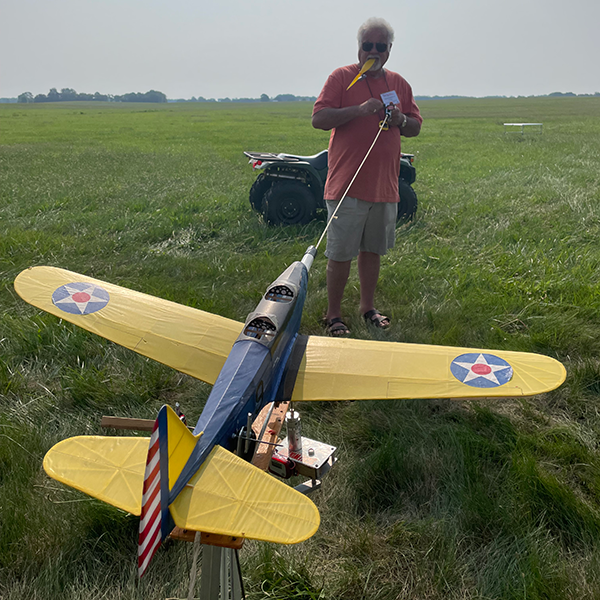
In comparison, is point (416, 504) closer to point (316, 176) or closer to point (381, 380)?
point (381, 380)

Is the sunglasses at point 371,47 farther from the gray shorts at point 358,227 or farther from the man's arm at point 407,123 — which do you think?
the gray shorts at point 358,227

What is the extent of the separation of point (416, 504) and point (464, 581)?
1.55 ft

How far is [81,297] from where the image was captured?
3580 mm

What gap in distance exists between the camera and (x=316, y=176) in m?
7.26

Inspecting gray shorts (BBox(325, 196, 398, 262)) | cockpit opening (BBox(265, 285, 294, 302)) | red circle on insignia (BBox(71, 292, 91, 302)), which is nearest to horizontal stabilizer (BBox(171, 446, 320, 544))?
cockpit opening (BBox(265, 285, 294, 302))

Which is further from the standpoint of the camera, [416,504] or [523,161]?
[523,161]

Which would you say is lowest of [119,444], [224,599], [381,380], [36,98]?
[224,599]

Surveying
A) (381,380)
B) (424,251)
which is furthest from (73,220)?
(381,380)

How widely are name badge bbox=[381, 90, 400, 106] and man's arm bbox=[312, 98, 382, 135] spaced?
0.31 ft

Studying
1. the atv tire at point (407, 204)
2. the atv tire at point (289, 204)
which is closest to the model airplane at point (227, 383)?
the atv tire at point (289, 204)

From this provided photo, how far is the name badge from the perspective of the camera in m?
3.83

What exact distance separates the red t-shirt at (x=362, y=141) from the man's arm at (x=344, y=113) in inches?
3.5

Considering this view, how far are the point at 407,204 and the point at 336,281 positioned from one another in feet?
12.9

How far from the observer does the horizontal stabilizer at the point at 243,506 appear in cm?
153
